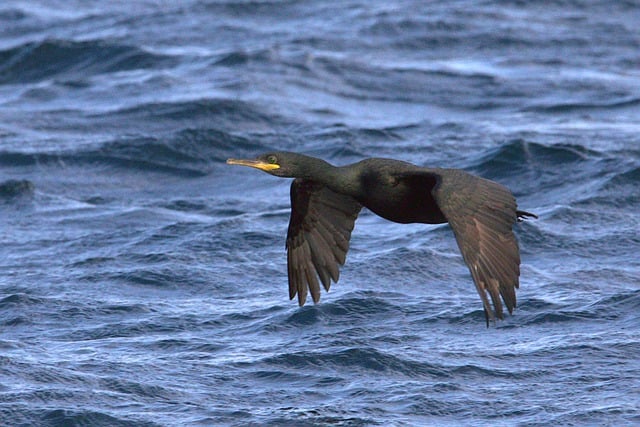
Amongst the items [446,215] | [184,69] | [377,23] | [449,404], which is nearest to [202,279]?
[449,404]

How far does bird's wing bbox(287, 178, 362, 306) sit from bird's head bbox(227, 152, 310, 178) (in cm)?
81

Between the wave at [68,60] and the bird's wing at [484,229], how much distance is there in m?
10.7

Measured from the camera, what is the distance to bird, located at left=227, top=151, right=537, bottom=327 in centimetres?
669

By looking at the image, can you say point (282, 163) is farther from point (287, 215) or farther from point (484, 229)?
point (287, 215)

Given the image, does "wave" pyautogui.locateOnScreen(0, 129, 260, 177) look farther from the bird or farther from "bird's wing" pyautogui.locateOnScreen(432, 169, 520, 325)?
"bird's wing" pyautogui.locateOnScreen(432, 169, 520, 325)

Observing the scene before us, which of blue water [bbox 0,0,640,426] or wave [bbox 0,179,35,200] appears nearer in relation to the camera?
blue water [bbox 0,0,640,426]

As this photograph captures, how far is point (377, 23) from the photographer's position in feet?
61.7

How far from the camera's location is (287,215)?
11625mm

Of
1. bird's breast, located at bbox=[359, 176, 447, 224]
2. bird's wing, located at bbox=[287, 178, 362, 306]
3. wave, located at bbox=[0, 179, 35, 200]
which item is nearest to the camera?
bird's breast, located at bbox=[359, 176, 447, 224]

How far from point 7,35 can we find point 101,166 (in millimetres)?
6922

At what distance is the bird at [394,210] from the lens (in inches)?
263

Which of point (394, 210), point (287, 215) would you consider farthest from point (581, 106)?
point (394, 210)

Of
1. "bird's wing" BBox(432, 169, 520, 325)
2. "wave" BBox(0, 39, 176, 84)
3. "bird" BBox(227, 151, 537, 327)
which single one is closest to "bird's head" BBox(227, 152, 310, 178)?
"bird" BBox(227, 151, 537, 327)

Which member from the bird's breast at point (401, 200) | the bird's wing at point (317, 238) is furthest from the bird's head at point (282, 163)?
the bird's wing at point (317, 238)
